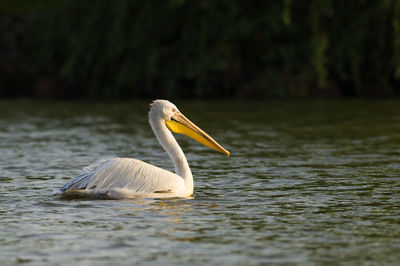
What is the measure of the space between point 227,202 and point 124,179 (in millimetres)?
1008

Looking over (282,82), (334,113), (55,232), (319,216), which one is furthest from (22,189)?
(282,82)

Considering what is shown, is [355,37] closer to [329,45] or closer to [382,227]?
[329,45]

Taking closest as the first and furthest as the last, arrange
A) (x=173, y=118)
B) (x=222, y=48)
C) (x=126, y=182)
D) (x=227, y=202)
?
(x=227, y=202) < (x=126, y=182) < (x=173, y=118) < (x=222, y=48)

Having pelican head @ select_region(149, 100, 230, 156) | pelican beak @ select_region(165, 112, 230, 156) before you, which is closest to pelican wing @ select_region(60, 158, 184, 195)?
pelican head @ select_region(149, 100, 230, 156)

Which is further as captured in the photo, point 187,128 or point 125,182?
point 187,128

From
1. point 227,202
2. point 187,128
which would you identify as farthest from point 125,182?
point 187,128

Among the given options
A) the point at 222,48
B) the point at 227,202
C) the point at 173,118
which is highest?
the point at 222,48

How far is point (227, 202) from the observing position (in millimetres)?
7664

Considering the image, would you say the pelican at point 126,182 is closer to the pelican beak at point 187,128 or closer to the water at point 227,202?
the water at point 227,202

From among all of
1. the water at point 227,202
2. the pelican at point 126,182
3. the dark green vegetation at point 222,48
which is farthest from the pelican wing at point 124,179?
the dark green vegetation at point 222,48

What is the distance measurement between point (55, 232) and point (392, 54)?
17.1 meters

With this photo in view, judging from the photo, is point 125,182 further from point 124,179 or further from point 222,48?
point 222,48

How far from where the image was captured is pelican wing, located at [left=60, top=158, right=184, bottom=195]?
768 centimetres

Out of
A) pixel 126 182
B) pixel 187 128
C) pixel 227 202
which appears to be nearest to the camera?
pixel 227 202
